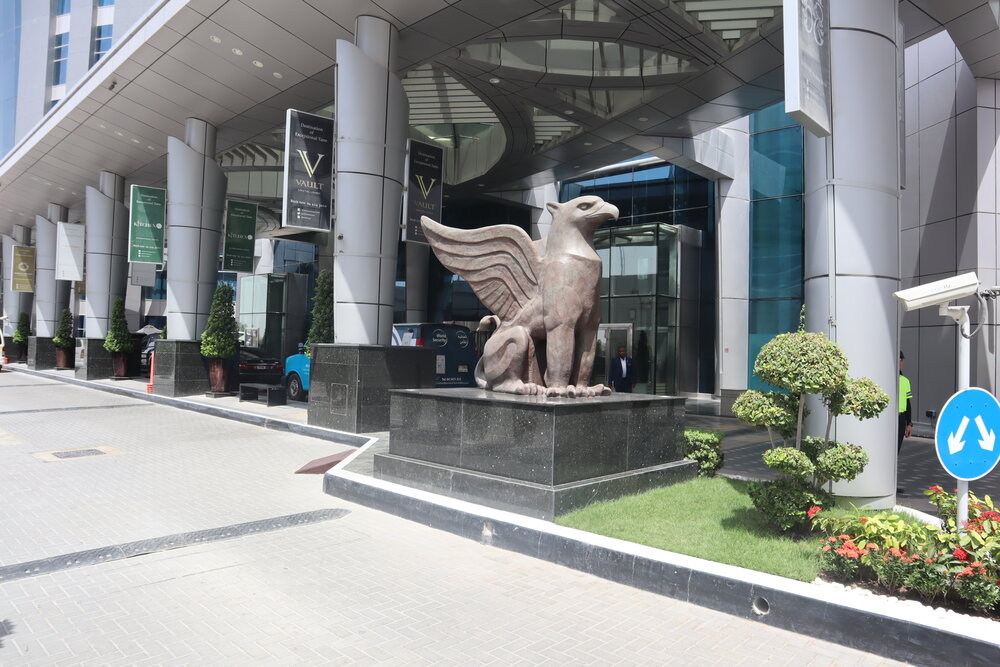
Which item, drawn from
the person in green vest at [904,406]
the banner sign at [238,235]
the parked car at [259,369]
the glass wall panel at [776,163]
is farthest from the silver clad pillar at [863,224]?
the parked car at [259,369]

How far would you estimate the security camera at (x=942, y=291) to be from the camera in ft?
15.9

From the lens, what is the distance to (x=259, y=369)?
2081cm

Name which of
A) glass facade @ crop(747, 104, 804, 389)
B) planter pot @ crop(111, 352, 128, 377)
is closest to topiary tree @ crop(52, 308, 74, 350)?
planter pot @ crop(111, 352, 128, 377)

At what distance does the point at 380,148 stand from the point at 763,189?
11.8 metres

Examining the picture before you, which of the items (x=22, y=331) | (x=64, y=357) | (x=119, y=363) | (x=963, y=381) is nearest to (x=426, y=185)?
(x=963, y=381)

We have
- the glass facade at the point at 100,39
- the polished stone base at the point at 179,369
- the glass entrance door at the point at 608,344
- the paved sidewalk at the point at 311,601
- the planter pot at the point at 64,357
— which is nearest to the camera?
the paved sidewalk at the point at 311,601

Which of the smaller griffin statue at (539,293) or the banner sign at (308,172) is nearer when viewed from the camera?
the smaller griffin statue at (539,293)

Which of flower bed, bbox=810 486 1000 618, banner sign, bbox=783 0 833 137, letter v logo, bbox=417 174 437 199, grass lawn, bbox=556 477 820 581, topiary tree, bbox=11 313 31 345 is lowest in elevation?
grass lawn, bbox=556 477 820 581

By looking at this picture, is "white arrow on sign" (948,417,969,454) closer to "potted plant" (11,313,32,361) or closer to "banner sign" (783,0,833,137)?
"banner sign" (783,0,833,137)

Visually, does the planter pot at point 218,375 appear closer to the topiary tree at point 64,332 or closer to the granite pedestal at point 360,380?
the granite pedestal at point 360,380

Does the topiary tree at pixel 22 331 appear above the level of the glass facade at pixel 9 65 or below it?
below

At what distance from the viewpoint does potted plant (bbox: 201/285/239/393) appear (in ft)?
59.5

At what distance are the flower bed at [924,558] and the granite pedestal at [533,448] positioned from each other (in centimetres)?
239

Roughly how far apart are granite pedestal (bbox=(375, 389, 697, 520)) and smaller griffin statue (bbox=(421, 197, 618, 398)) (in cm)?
54
